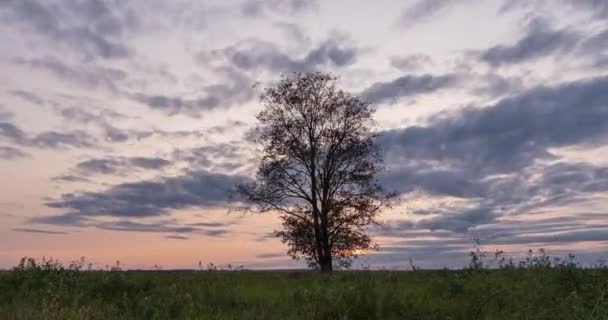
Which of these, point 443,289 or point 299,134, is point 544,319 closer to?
point 443,289

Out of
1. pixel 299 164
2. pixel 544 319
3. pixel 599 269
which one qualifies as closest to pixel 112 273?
pixel 544 319

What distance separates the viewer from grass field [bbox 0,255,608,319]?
14.2m

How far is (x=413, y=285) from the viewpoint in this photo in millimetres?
18844

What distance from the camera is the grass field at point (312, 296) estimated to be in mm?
14250

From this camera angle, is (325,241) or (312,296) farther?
(325,241)

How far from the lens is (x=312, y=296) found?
51.7ft

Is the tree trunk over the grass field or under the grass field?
over

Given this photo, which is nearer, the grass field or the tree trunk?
the grass field

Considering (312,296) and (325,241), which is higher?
(325,241)

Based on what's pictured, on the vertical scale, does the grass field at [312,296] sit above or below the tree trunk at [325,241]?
below

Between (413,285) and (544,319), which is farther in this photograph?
(413,285)

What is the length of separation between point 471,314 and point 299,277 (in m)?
9.17

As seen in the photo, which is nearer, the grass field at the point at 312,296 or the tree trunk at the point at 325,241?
the grass field at the point at 312,296

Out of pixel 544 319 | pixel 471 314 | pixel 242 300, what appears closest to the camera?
pixel 544 319
